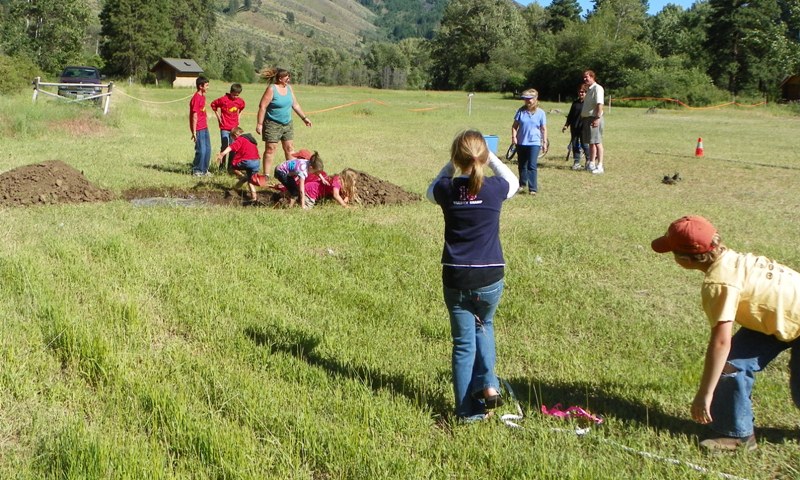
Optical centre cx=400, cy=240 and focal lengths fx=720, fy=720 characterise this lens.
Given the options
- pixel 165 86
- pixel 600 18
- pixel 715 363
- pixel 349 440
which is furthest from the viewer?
pixel 600 18

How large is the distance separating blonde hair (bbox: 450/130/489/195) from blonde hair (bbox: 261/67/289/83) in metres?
8.51

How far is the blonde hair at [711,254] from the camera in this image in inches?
144

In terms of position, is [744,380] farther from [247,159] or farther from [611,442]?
[247,159]

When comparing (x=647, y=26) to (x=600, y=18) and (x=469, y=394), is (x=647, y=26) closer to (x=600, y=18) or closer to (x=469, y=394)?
(x=600, y=18)

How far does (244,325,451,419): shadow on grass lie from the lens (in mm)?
4523

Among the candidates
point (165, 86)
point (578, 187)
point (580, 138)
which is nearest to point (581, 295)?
point (578, 187)

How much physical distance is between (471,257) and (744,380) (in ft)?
5.25

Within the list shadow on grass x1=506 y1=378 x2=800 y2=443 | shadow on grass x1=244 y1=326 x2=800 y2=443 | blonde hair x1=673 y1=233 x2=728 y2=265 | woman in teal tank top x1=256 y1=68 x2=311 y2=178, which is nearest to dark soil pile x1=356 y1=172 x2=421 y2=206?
woman in teal tank top x1=256 y1=68 x2=311 y2=178

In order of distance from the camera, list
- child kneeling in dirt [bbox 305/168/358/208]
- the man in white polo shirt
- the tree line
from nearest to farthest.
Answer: child kneeling in dirt [bbox 305/168/358/208], the man in white polo shirt, the tree line

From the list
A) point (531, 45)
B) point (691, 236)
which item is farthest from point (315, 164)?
point (531, 45)

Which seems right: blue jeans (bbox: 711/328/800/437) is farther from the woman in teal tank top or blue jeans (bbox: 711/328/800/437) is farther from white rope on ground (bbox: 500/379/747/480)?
the woman in teal tank top

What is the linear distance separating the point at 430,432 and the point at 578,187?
33.9ft

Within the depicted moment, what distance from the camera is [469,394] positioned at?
4230 millimetres

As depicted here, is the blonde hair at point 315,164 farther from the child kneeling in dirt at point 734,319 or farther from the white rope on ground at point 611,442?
the child kneeling in dirt at point 734,319
